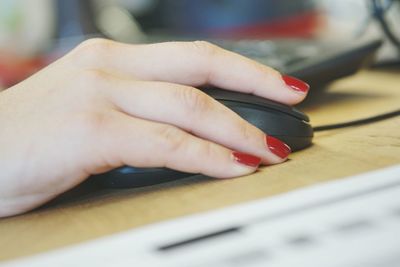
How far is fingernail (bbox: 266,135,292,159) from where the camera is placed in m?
0.46

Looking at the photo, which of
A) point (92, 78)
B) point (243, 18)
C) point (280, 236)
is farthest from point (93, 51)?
point (243, 18)

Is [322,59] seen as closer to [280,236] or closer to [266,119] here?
[266,119]

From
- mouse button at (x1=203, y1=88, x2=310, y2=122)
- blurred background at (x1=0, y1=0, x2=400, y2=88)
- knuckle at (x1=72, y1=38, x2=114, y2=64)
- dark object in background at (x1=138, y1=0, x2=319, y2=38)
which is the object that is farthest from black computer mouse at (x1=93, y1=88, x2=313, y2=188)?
dark object in background at (x1=138, y1=0, x2=319, y2=38)

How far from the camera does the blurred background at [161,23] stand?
3.47 feet

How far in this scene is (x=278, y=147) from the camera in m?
0.47

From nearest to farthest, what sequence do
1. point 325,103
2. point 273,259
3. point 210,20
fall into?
point 273,259, point 325,103, point 210,20

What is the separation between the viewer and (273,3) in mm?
1306

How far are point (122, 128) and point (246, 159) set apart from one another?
99 millimetres

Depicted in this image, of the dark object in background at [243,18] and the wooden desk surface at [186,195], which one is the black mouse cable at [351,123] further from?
the dark object in background at [243,18]

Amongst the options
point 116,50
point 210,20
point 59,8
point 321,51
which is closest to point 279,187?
point 116,50

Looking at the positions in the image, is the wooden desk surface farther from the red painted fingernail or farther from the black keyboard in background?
the black keyboard in background

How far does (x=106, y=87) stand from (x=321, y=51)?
33cm

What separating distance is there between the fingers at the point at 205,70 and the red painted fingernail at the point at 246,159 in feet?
0.21

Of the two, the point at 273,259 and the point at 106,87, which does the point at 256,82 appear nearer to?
the point at 106,87
